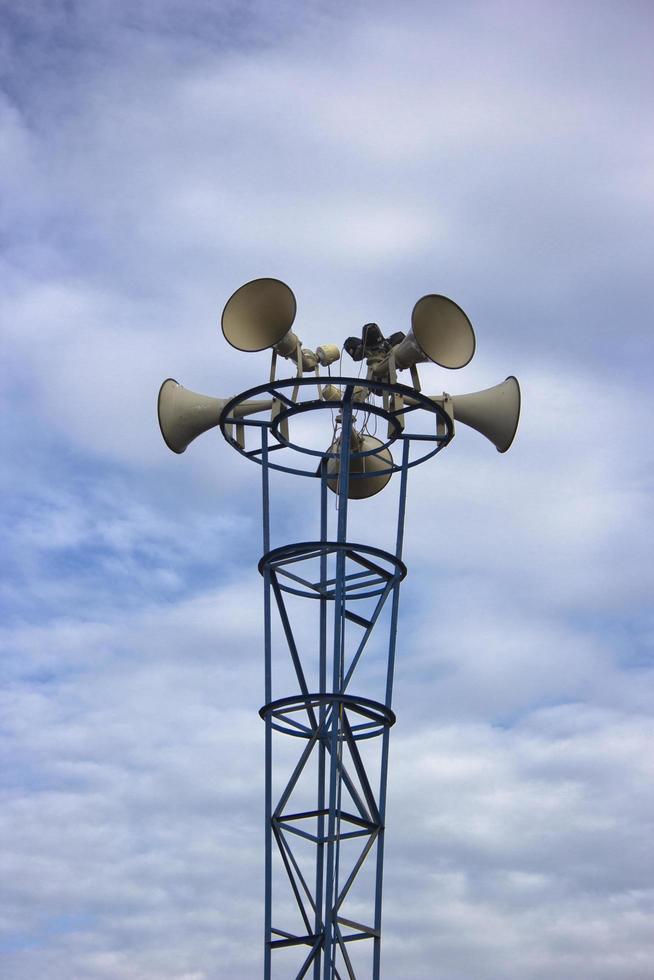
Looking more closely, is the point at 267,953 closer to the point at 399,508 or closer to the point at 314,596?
the point at 314,596

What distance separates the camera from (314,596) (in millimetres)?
19469

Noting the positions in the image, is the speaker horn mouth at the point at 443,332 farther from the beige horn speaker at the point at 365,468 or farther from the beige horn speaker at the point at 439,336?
the beige horn speaker at the point at 365,468

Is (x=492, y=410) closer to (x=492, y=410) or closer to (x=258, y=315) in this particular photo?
(x=492, y=410)

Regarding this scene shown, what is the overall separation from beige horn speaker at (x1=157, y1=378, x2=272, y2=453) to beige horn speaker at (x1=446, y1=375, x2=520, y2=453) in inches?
123

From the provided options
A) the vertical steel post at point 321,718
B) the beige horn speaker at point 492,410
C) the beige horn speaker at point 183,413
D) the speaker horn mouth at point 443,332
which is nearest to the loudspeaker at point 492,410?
the beige horn speaker at point 492,410

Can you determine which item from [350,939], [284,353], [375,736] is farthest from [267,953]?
[284,353]

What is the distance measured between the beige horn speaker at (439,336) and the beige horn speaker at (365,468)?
51.9 inches

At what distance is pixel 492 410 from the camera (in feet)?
65.6

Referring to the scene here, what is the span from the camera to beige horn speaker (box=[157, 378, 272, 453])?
19.9 m

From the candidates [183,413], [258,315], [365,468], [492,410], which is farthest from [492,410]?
[183,413]

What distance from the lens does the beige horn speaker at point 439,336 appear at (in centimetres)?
1906

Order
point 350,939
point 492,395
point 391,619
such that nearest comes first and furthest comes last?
1. point 350,939
2. point 391,619
3. point 492,395

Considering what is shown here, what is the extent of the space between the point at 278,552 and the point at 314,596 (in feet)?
3.65

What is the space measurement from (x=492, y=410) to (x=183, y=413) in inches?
161
